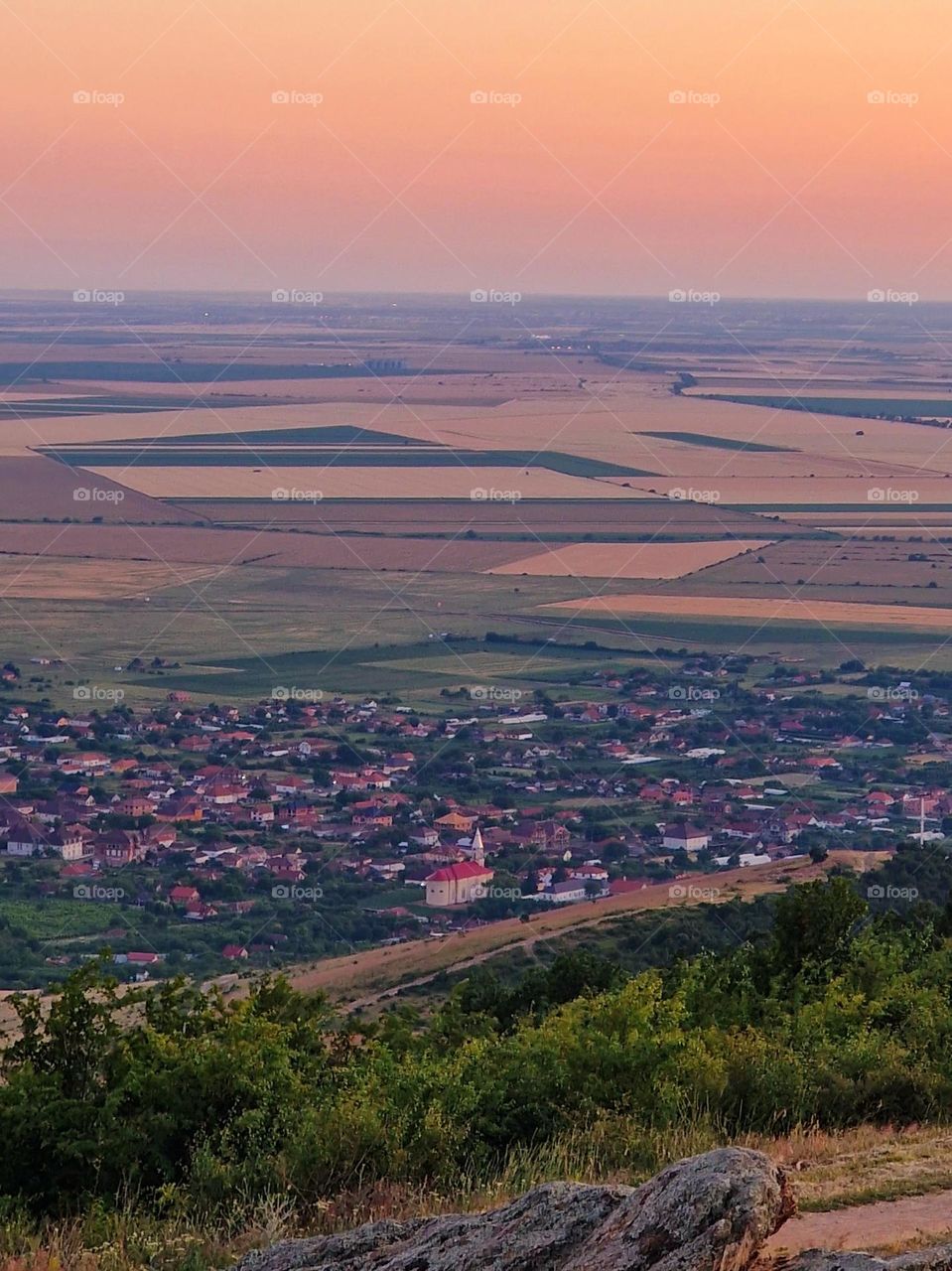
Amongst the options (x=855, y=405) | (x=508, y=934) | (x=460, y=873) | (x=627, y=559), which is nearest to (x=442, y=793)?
(x=460, y=873)

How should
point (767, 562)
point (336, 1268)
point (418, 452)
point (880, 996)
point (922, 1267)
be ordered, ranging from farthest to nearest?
point (418, 452) → point (767, 562) → point (880, 996) → point (336, 1268) → point (922, 1267)

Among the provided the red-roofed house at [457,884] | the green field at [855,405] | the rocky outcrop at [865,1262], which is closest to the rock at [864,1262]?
the rocky outcrop at [865,1262]

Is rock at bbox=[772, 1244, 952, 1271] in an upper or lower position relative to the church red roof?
lower

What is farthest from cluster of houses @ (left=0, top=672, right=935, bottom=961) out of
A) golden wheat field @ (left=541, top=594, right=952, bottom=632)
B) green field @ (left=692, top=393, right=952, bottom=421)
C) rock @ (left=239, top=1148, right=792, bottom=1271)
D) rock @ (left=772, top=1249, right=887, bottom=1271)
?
green field @ (left=692, top=393, right=952, bottom=421)

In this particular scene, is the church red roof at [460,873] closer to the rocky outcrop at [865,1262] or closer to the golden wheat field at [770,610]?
the rocky outcrop at [865,1262]

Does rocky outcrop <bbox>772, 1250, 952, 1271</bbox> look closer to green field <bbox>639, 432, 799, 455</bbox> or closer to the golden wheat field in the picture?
the golden wheat field

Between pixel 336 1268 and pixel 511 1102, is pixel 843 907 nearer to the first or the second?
pixel 511 1102

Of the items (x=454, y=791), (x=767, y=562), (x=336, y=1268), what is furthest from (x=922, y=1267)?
(x=767, y=562)

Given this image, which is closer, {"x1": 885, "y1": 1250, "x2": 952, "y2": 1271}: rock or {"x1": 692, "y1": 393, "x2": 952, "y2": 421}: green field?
{"x1": 885, "y1": 1250, "x2": 952, "y2": 1271}: rock
